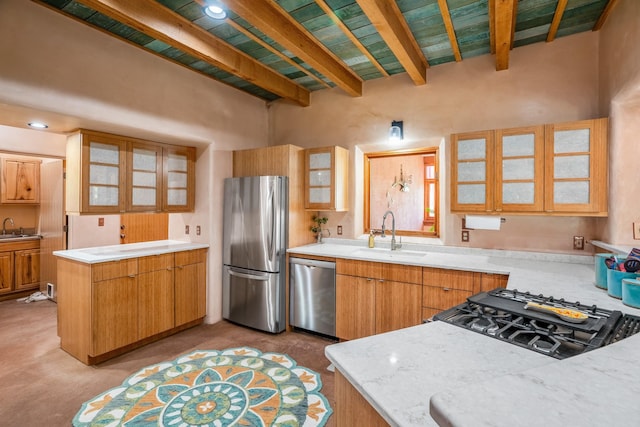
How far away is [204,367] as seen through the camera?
2.60m

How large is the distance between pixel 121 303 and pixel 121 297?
0.18 feet

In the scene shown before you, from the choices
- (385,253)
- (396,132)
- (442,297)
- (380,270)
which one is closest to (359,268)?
(380,270)

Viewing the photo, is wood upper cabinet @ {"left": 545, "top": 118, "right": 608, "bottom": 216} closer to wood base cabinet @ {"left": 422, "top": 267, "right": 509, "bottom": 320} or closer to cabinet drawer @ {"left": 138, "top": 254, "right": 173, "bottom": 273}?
wood base cabinet @ {"left": 422, "top": 267, "right": 509, "bottom": 320}

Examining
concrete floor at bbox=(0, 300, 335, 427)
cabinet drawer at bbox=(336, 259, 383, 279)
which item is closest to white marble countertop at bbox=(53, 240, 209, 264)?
concrete floor at bbox=(0, 300, 335, 427)

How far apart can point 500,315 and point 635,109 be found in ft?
6.64

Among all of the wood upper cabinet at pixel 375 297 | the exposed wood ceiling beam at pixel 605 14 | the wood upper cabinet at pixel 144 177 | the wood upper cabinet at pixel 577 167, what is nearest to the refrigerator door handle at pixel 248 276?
the wood upper cabinet at pixel 375 297

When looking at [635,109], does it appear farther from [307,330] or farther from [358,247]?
[307,330]

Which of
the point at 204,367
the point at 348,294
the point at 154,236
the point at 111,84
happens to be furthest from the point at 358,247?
the point at 154,236

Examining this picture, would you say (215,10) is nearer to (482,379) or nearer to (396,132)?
(396,132)

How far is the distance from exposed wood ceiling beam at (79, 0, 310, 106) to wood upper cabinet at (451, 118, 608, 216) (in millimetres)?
2051

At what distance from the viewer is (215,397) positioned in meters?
2.20

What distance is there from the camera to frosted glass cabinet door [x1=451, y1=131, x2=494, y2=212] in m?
2.66

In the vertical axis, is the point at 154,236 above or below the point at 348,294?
above

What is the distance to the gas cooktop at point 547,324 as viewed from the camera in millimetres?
1052
